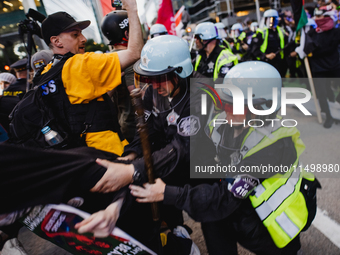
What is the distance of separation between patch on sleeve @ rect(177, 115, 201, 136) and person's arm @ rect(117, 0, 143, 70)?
2.10 ft

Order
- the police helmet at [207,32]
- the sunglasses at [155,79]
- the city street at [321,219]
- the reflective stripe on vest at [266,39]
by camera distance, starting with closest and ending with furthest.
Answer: the sunglasses at [155,79], the city street at [321,219], the police helmet at [207,32], the reflective stripe on vest at [266,39]

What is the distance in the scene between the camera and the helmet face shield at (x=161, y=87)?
1.70 metres

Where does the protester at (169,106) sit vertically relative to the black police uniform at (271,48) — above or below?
above

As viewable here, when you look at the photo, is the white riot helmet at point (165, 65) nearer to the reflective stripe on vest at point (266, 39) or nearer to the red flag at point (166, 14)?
the red flag at point (166, 14)

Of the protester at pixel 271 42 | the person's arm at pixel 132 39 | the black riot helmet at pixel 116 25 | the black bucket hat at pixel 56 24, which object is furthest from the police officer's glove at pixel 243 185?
the protester at pixel 271 42

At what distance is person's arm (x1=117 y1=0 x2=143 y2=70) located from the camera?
5.76 feet

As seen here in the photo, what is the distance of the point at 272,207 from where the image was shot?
1370 mm

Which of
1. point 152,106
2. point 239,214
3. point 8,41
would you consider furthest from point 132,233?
point 8,41

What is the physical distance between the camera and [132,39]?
1764 millimetres

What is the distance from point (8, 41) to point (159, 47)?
961cm

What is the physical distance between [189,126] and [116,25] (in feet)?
5.74

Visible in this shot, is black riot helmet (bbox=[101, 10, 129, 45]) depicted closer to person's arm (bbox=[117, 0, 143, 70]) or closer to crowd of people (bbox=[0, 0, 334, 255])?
crowd of people (bbox=[0, 0, 334, 255])

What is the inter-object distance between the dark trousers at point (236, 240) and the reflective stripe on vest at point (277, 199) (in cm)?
10

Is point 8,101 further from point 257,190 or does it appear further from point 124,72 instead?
point 257,190
